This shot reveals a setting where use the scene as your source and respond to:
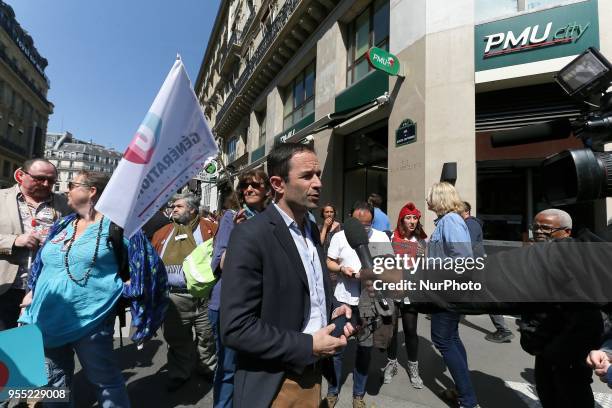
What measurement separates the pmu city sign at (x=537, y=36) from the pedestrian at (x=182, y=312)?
22.5ft

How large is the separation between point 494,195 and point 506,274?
6.51m

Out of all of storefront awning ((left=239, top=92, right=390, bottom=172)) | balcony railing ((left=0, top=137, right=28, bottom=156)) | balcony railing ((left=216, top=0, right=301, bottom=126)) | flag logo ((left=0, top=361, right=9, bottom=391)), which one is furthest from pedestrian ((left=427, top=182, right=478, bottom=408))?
balcony railing ((left=0, top=137, right=28, bottom=156))

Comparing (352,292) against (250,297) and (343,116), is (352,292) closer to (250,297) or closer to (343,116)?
(250,297)

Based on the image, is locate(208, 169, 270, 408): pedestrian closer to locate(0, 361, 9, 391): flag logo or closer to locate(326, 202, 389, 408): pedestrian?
locate(326, 202, 389, 408): pedestrian

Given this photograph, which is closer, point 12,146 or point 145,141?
point 145,141

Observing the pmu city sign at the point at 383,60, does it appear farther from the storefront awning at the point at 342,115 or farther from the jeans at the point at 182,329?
the jeans at the point at 182,329

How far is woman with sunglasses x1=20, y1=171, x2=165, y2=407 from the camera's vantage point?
77.4 inches

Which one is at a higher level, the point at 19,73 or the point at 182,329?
the point at 19,73

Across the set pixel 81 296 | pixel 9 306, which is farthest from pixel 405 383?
pixel 9 306

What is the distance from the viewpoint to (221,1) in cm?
2853

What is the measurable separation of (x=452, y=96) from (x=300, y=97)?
811 centimetres

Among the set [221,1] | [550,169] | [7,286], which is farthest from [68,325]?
[221,1]

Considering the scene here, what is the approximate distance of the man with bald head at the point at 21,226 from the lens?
2.39m

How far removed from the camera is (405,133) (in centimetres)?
734
